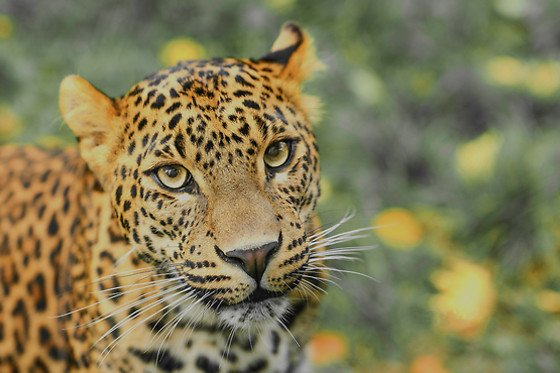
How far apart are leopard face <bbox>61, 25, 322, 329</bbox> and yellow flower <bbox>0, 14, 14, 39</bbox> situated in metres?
4.24

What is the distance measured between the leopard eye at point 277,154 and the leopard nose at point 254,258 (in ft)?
1.12

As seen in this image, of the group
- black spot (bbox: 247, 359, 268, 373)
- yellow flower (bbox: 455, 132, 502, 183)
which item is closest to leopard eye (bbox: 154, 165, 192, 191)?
black spot (bbox: 247, 359, 268, 373)

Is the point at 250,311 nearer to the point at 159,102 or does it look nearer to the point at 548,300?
the point at 159,102

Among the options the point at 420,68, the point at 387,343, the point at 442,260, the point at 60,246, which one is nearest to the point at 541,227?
the point at 442,260

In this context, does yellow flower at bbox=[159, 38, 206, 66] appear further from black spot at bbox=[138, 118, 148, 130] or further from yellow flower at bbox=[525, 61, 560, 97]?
black spot at bbox=[138, 118, 148, 130]

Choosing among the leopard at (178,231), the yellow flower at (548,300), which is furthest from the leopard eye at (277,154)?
the yellow flower at (548,300)

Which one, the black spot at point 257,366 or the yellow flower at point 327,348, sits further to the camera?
the yellow flower at point 327,348

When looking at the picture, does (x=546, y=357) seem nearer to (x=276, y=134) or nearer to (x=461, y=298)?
(x=461, y=298)

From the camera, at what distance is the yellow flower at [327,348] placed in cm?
412

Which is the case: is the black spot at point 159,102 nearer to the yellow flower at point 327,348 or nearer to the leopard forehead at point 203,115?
the leopard forehead at point 203,115

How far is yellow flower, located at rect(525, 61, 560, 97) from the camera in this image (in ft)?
20.1

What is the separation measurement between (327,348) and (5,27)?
4.33 metres

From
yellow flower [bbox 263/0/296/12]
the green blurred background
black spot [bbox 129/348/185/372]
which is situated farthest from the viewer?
yellow flower [bbox 263/0/296/12]

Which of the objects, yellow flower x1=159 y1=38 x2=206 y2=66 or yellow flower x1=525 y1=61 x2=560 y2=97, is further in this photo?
yellow flower x1=525 y1=61 x2=560 y2=97
